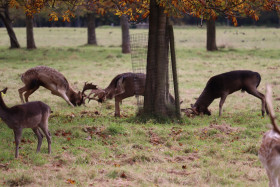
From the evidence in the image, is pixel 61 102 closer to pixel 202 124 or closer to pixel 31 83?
pixel 31 83

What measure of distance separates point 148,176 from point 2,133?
3610mm

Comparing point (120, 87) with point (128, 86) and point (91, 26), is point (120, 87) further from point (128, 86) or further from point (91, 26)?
point (91, 26)

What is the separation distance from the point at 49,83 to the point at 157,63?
362 centimetres

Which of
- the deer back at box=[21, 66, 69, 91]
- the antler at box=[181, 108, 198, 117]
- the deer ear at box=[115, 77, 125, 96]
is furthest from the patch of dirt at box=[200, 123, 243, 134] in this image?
the deer back at box=[21, 66, 69, 91]

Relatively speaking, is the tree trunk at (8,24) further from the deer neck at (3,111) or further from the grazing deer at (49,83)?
the deer neck at (3,111)

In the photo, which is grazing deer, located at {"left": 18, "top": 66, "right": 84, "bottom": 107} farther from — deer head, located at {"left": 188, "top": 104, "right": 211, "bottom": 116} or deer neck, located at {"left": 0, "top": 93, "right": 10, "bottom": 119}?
deer neck, located at {"left": 0, "top": 93, "right": 10, "bottom": 119}

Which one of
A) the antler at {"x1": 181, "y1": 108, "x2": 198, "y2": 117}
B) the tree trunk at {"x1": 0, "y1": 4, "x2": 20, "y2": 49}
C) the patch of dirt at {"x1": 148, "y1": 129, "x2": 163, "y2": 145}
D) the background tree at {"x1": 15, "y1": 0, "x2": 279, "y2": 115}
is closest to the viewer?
the patch of dirt at {"x1": 148, "y1": 129, "x2": 163, "y2": 145}

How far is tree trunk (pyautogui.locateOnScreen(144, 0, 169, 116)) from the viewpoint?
9977mm

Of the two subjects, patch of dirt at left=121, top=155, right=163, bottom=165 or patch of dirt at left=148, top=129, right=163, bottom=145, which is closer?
patch of dirt at left=121, top=155, right=163, bottom=165

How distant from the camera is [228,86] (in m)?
11.2

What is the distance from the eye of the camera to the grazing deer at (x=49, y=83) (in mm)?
12016

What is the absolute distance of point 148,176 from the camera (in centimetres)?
636

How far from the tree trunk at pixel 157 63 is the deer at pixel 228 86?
1515 millimetres

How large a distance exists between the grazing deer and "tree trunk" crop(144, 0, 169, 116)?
9.79ft
